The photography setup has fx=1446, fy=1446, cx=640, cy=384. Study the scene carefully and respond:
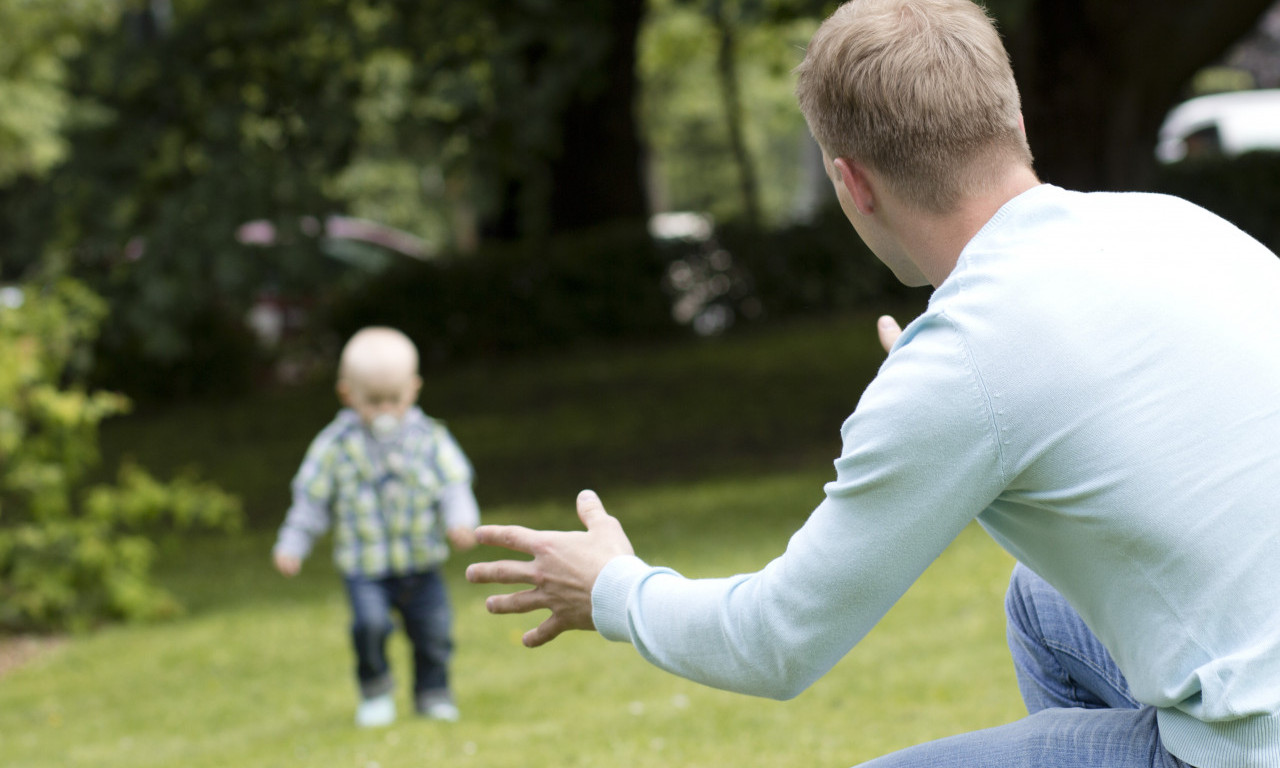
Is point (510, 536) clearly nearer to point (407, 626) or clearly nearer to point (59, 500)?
point (407, 626)

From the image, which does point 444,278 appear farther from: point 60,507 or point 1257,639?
point 1257,639

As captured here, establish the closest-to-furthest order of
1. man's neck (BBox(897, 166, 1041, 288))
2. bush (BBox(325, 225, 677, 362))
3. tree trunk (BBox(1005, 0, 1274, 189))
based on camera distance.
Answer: man's neck (BBox(897, 166, 1041, 288)), tree trunk (BBox(1005, 0, 1274, 189)), bush (BBox(325, 225, 677, 362))

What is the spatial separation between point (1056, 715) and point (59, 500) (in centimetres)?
634

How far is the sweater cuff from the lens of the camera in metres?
2.03

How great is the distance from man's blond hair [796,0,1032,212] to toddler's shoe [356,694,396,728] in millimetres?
3658

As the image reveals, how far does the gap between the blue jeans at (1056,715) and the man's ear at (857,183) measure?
784 mm

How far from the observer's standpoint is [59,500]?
291 inches

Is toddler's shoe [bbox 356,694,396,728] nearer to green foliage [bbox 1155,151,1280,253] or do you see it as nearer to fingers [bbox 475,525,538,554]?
fingers [bbox 475,525,538,554]

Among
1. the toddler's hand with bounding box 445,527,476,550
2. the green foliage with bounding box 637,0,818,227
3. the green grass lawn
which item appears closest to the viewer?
the green grass lawn

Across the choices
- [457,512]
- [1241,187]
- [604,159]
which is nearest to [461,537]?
[457,512]

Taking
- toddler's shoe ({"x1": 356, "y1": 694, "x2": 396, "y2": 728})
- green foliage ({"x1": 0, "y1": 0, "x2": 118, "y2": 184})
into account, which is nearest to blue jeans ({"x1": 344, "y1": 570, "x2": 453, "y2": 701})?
toddler's shoe ({"x1": 356, "y1": 694, "x2": 396, "y2": 728})

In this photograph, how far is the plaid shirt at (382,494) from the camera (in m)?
5.00

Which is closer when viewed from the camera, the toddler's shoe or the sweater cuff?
the sweater cuff

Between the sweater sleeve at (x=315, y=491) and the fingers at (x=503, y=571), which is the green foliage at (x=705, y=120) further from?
the fingers at (x=503, y=571)
